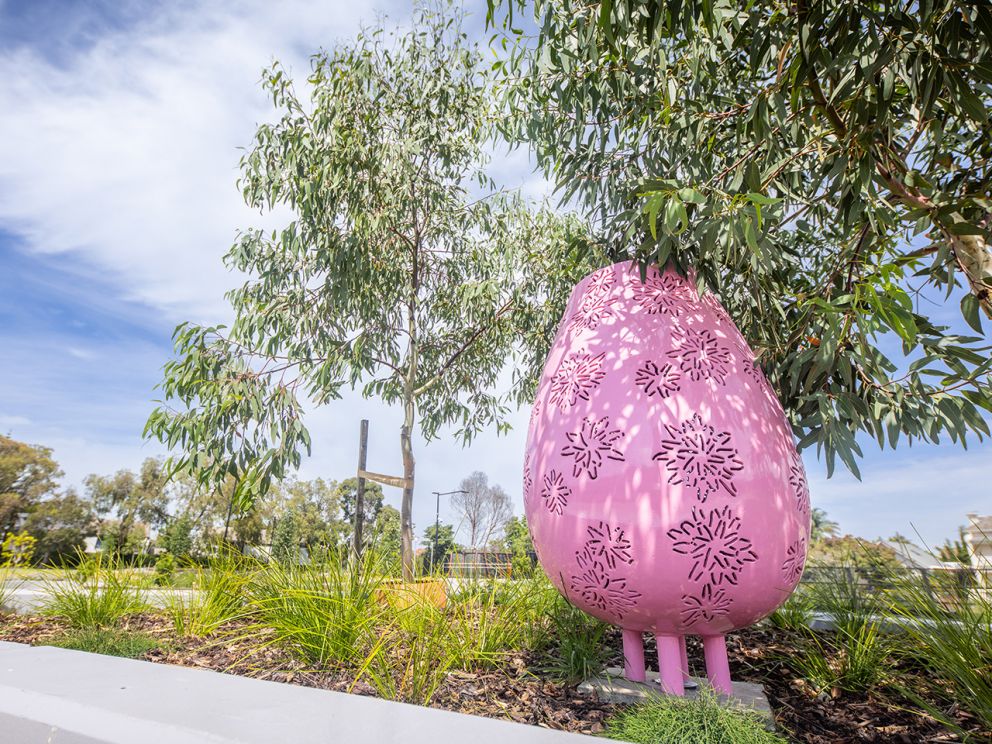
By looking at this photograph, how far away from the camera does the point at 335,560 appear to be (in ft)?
14.4

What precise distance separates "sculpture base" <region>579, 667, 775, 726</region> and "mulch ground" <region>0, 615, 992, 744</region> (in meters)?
0.11

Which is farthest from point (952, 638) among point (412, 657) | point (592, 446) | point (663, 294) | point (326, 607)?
point (326, 607)

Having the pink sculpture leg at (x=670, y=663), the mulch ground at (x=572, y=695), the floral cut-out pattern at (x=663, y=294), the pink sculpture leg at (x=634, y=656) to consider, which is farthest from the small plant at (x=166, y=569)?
the floral cut-out pattern at (x=663, y=294)

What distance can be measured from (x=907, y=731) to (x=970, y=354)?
6.94 feet

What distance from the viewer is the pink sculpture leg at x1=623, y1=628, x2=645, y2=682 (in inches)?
142

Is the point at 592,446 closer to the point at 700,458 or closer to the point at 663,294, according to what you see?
the point at 700,458

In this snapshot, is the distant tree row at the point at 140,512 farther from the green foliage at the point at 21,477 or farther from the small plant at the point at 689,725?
the small plant at the point at 689,725

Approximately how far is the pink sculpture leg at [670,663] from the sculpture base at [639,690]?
87 millimetres

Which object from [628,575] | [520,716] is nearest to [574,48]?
[628,575]

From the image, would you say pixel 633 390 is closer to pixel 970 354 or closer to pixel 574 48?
pixel 970 354

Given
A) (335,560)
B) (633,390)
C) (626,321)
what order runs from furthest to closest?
1. (335,560)
2. (626,321)
3. (633,390)

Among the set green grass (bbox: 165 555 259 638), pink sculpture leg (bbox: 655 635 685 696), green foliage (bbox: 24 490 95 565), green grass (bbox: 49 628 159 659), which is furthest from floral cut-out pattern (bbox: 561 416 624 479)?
green foliage (bbox: 24 490 95 565)

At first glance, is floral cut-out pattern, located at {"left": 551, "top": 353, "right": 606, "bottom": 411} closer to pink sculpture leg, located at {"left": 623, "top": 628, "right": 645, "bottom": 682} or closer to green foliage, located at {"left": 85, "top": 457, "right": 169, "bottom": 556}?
pink sculpture leg, located at {"left": 623, "top": 628, "right": 645, "bottom": 682}

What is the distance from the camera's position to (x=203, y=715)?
206cm
